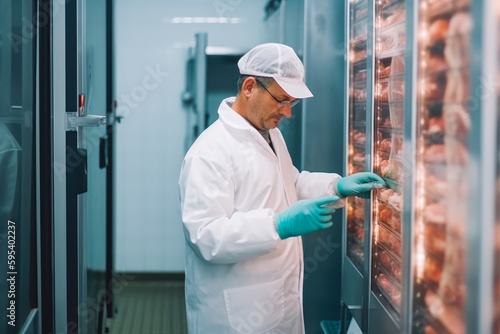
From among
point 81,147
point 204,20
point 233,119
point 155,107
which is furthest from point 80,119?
point 204,20

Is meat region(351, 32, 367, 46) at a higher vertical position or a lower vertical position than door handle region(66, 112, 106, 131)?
higher

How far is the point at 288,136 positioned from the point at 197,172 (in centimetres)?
143

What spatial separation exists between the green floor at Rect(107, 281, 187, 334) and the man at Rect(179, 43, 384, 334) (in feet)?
5.62

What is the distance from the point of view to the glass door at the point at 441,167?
132cm

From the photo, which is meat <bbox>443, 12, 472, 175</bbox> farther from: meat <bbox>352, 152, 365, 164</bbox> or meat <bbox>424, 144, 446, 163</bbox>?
meat <bbox>352, 152, 365, 164</bbox>

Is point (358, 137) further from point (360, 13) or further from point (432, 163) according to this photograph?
point (432, 163)

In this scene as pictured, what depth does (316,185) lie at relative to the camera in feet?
7.98

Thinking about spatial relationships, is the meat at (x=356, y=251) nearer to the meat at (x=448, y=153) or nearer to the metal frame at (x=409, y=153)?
the metal frame at (x=409, y=153)

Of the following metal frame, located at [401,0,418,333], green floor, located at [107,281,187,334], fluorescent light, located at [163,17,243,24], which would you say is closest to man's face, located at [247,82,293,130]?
metal frame, located at [401,0,418,333]

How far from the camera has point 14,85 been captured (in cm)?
191

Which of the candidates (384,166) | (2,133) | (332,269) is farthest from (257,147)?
(332,269)

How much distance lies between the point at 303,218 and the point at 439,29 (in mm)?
759

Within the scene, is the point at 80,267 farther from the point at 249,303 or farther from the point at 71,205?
the point at 249,303

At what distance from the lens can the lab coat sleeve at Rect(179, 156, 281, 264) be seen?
74.6 inches
